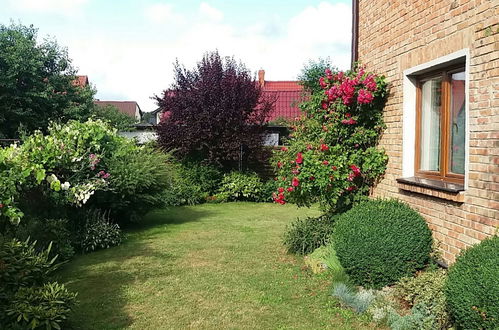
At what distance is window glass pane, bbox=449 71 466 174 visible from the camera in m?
4.88

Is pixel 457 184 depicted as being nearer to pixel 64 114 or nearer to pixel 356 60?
pixel 356 60

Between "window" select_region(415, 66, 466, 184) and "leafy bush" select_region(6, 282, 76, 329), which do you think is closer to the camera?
"leafy bush" select_region(6, 282, 76, 329)

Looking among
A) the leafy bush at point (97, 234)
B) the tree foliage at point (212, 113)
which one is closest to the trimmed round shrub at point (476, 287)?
the leafy bush at point (97, 234)

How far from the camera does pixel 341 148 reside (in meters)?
6.69

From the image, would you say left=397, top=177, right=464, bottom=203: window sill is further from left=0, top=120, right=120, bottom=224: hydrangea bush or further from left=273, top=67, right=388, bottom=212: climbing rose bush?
left=0, top=120, right=120, bottom=224: hydrangea bush

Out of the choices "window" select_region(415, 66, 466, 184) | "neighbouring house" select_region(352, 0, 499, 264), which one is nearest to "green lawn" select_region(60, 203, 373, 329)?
"neighbouring house" select_region(352, 0, 499, 264)

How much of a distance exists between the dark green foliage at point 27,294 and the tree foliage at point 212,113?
11.0 meters

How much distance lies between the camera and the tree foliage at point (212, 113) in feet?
50.4

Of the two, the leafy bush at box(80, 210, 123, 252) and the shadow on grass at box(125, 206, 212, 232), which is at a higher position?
the leafy bush at box(80, 210, 123, 252)

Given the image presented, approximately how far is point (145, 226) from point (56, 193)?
3.47m

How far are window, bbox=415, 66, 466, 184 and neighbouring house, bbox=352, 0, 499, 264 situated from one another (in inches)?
0.4

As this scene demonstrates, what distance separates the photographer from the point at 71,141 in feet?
28.2

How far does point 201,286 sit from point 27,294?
2.41m

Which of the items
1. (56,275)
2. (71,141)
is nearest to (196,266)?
(56,275)
